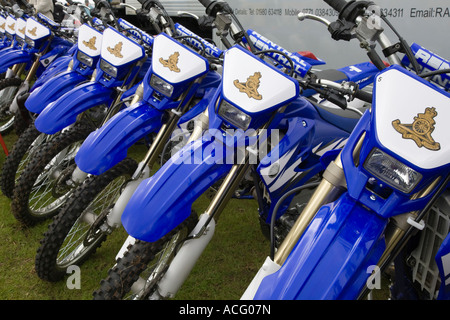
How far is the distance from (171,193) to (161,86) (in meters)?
0.78

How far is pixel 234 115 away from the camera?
155 cm

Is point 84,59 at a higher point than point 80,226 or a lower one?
higher

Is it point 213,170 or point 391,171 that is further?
point 213,170

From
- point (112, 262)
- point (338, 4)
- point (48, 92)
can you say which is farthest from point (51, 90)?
point (338, 4)

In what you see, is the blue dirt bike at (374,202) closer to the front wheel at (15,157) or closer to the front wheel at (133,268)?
the front wheel at (133,268)

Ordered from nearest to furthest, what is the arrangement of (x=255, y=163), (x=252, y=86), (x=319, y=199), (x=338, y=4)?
(x=319, y=199) → (x=338, y=4) → (x=252, y=86) → (x=255, y=163)

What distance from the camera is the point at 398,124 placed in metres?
1.03

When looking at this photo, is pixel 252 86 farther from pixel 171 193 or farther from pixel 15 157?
pixel 15 157

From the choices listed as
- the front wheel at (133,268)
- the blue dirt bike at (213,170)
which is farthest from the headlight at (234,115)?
the front wheel at (133,268)

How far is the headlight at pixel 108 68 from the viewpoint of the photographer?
2.38m

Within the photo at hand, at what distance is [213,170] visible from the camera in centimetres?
153

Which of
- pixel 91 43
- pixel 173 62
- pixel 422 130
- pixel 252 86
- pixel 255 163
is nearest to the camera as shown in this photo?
pixel 422 130

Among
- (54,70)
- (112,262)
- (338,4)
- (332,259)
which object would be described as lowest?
(112,262)

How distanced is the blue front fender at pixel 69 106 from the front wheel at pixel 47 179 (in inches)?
3.0
